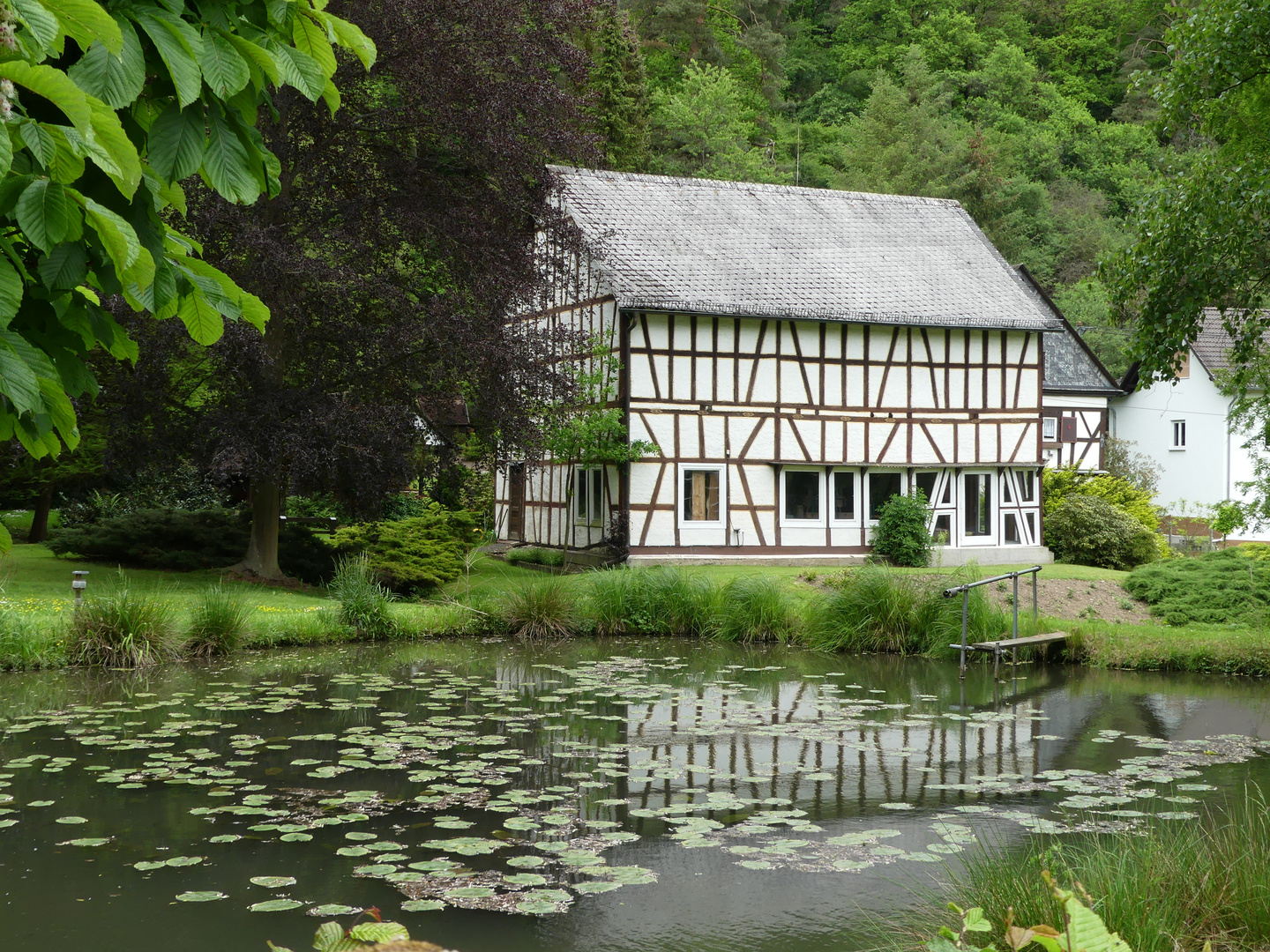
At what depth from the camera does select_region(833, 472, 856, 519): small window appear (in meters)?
24.5

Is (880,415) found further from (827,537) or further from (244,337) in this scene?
(244,337)

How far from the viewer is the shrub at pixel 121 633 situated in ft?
39.8

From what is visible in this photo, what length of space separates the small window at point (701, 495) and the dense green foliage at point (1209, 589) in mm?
7940

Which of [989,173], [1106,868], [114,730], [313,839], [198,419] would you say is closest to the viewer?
[1106,868]

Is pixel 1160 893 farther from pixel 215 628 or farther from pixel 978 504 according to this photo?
pixel 978 504

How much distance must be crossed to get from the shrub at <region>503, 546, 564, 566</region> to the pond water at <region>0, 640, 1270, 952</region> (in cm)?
1139

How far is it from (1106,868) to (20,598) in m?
14.4

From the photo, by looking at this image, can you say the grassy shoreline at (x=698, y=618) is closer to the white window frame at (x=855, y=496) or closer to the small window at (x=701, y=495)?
the small window at (x=701, y=495)

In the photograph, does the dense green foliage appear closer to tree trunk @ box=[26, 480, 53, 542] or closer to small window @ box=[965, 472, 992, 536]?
small window @ box=[965, 472, 992, 536]

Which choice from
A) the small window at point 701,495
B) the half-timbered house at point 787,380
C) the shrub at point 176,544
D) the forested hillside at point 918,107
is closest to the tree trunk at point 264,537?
the shrub at point 176,544

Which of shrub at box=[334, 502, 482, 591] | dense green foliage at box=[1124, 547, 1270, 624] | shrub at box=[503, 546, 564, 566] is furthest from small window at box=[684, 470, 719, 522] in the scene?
dense green foliage at box=[1124, 547, 1270, 624]

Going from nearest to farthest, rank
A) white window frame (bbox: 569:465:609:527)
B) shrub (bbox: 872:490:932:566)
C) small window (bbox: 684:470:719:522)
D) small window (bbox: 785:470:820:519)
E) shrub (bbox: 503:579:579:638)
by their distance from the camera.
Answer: shrub (bbox: 503:579:579:638)
small window (bbox: 684:470:719:522)
shrub (bbox: 872:490:932:566)
white window frame (bbox: 569:465:609:527)
small window (bbox: 785:470:820:519)

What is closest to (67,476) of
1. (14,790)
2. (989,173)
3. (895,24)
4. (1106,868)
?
(14,790)

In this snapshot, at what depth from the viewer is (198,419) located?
55.7 ft
